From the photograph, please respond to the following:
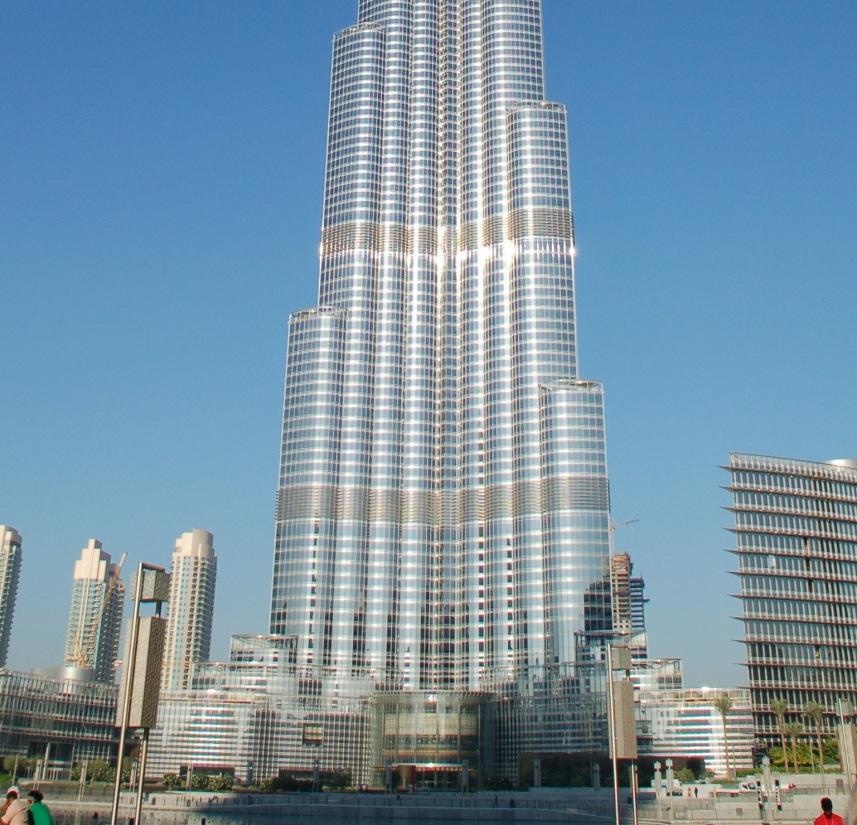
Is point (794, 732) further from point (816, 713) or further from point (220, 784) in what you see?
point (220, 784)

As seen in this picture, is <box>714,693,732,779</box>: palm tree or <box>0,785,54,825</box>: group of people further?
<box>714,693,732,779</box>: palm tree

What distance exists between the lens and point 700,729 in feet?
629

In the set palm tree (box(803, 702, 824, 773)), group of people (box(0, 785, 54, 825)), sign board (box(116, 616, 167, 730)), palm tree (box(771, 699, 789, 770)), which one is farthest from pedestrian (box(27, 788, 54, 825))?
palm tree (box(803, 702, 824, 773))

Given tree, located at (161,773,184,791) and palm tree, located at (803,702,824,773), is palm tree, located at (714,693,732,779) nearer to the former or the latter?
palm tree, located at (803,702,824,773)

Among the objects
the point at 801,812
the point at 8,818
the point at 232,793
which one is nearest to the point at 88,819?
the point at 232,793

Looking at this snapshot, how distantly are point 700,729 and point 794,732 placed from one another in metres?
22.6

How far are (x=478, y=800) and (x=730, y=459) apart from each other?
83856mm

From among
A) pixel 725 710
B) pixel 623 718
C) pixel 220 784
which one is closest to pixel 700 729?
pixel 725 710

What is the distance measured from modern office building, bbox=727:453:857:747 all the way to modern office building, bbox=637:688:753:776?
12.7 feet

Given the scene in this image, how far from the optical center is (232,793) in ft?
543

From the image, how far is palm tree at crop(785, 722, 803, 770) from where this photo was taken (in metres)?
164

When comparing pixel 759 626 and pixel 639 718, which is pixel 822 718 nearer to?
pixel 759 626

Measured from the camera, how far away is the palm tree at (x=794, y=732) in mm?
164100

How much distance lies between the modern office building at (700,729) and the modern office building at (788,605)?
3.88 meters
